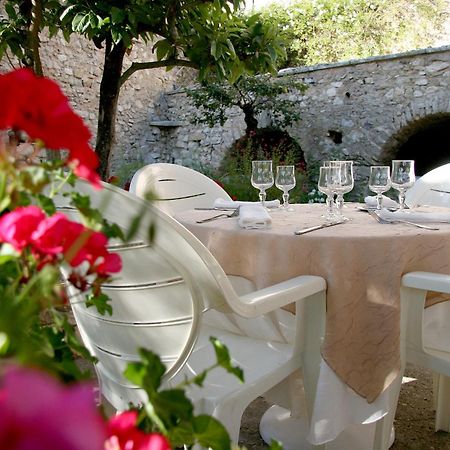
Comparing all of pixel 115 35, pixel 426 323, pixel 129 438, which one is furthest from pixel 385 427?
pixel 115 35

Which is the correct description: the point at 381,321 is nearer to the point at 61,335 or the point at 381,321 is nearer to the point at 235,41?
the point at 61,335

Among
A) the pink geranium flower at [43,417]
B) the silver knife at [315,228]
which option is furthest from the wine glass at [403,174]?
the pink geranium flower at [43,417]

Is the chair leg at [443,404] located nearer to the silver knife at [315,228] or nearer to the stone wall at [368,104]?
the silver knife at [315,228]

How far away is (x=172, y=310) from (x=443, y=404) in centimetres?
131

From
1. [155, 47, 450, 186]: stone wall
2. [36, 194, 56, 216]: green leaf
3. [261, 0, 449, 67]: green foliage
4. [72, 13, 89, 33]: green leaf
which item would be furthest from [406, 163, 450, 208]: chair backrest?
[261, 0, 449, 67]: green foliage

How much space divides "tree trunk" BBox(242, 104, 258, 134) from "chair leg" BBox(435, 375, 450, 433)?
633cm

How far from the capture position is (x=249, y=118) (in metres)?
7.97

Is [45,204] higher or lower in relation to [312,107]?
lower

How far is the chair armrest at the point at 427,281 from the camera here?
1.38 metres

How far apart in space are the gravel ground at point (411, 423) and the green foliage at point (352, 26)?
354 inches

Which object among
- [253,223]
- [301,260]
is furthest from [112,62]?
[301,260]

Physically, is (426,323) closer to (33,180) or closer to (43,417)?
(33,180)

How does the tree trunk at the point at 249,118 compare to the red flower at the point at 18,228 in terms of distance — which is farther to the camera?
the tree trunk at the point at 249,118

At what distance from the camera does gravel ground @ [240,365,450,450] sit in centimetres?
191
